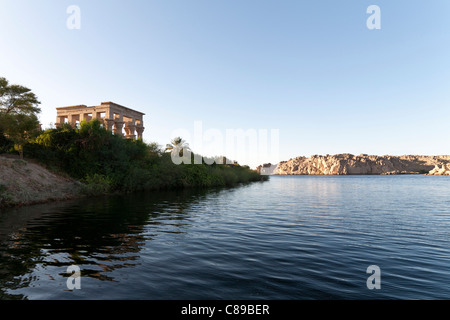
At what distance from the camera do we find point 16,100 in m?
30.9

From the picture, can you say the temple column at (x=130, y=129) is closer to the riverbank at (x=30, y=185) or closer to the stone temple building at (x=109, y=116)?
the stone temple building at (x=109, y=116)

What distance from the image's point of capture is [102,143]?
3256cm

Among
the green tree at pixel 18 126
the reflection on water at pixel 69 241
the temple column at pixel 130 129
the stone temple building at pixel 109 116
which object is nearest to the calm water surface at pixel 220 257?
the reflection on water at pixel 69 241

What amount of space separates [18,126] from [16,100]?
18.8 ft

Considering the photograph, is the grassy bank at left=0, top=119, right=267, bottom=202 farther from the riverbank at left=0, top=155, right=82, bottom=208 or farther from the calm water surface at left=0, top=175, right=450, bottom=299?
the calm water surface at left=0, top=175, right=450, bottom=299

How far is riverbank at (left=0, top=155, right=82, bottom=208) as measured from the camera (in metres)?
19.6

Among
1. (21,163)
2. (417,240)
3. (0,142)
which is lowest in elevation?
(417,240)

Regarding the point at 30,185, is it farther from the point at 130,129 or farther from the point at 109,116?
the point at 130,129

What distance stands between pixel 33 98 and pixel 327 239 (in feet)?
125

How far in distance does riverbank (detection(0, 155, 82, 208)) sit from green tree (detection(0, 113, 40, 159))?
109 inches

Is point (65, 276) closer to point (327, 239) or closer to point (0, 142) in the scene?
point (327, 239)

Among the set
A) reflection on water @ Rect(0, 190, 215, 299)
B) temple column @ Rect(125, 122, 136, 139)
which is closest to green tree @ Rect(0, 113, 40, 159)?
reflection on water @ Rect(0, 190, 215, 299)
